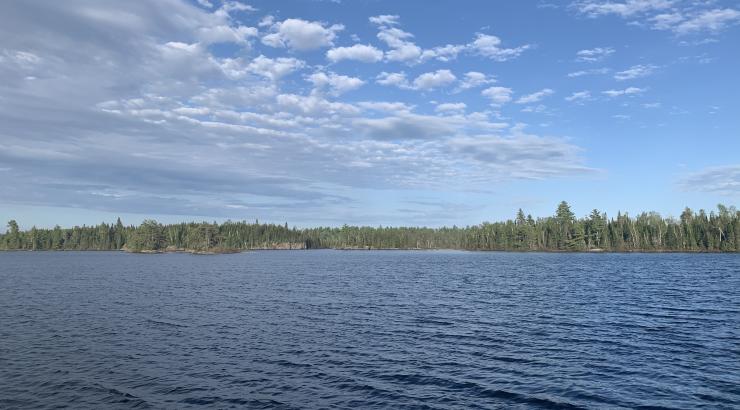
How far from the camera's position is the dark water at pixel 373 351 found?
2691 cm

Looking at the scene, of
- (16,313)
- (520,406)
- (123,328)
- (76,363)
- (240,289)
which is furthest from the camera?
(240,289)

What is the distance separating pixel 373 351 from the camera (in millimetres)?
37219

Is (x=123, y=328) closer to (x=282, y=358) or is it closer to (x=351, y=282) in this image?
(x=282, y=358)

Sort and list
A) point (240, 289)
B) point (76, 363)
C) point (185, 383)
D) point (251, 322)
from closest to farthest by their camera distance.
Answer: point (185, 383) < point (76, 363) < point (251, 322) < point (240, 289)

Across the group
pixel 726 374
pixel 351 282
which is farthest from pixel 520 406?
pixel 351 282

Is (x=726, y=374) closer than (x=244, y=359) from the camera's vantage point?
Yes

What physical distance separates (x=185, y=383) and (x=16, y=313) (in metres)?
39.6

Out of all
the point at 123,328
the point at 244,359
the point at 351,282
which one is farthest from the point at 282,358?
the point at 351,282

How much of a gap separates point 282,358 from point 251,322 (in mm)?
16197

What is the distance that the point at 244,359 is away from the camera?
35.0 metres

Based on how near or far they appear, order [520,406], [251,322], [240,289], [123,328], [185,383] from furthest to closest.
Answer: [240,289], [251,322], [123,328], [185,383], [520,406]

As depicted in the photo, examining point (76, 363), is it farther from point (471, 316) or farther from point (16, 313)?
point (471, 316)

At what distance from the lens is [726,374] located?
30.1 meters

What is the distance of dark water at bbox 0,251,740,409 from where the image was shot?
88.3 feet
